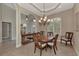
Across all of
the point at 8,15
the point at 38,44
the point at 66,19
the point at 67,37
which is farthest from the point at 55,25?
the point at 8,15

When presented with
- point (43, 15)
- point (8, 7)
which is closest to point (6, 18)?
point (8, 7)

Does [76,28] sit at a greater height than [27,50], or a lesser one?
greater

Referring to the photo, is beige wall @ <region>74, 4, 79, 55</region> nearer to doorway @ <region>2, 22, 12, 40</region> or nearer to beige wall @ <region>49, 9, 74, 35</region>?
beige wall @ <region>49, 9, 74, 35</region>

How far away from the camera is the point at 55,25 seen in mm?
3684

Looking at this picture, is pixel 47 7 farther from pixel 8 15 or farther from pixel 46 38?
pixel 8 15

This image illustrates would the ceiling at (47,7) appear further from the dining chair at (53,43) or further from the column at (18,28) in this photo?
the dining chair at (53,43)

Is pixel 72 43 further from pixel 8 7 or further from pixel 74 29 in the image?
pixel 8 7

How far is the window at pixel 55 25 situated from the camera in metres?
3.62

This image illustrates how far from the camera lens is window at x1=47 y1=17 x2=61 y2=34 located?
3.62m

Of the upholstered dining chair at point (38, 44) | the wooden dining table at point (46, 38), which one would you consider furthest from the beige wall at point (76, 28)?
the upholstered dining chair at point (38, 44)

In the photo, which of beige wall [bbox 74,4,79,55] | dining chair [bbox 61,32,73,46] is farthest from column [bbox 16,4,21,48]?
beige wall [bbox 74,4,79,55]

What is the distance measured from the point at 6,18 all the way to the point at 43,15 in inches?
35.2

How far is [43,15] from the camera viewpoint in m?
3.63

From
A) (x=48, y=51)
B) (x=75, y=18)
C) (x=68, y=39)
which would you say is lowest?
(x=48, y=51)
